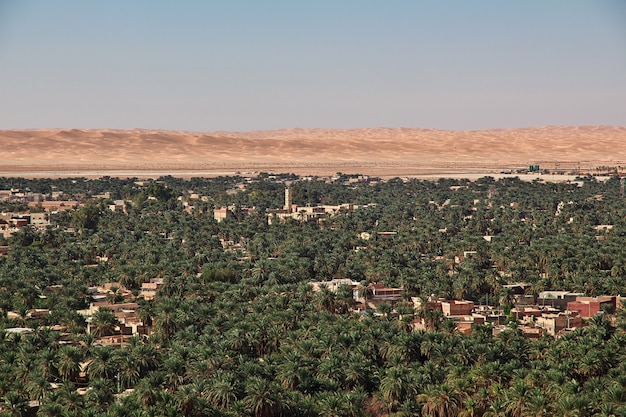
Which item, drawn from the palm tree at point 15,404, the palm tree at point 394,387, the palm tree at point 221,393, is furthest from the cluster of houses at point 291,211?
the palm tree at point 15,404

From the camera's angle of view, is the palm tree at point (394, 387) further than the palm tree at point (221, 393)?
Yes

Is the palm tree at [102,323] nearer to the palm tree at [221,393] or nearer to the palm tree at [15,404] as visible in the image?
the palm tree at [15,404]

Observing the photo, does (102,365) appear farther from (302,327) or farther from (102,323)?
(302,327)

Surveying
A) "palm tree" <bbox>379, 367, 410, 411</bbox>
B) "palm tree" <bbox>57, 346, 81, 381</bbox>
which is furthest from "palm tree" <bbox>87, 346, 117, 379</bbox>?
"palm tree" <bbox>379, 367, 410, 411</bbox>

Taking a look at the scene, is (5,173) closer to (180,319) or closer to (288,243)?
(288,243)

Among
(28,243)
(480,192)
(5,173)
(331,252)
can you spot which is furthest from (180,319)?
(5,173)

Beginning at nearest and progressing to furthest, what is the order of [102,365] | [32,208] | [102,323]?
[102,365] < [102,323] < [32,208]

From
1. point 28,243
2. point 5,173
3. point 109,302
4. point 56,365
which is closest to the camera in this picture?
point 56,365

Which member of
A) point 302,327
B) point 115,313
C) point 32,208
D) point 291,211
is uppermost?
point 302,327

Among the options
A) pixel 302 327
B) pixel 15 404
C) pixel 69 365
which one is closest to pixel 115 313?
pixel 302 327
